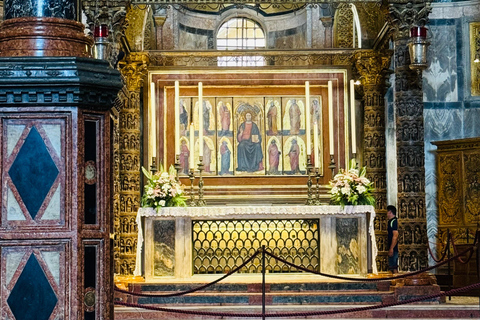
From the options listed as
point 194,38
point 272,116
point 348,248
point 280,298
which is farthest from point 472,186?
point 194,38

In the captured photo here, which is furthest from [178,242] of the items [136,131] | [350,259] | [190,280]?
[136,131]

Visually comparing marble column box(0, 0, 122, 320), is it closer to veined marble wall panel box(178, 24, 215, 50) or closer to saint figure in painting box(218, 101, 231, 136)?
saint figure in painting box(218, 101, 231, 136)

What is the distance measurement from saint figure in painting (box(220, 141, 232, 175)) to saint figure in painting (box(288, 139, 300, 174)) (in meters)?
1.33

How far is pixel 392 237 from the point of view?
17.1 m

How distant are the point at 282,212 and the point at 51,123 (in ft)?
29.7

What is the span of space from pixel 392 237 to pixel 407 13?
4.48 meters

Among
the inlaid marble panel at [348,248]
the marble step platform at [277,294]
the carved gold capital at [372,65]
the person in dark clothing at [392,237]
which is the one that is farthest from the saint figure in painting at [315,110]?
the marble step platform at [277,294]

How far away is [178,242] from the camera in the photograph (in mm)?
14664

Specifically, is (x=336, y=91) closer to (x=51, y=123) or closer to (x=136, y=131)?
(x=136, y=131)

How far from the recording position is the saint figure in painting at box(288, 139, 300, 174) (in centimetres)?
1978

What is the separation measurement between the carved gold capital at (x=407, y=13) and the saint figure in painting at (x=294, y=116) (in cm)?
521

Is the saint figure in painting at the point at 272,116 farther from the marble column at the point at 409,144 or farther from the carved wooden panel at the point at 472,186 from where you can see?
the marble column at the point at 409,144

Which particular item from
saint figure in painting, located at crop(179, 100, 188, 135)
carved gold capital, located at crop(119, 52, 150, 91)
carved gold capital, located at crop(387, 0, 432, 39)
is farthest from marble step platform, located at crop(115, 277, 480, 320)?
saint figure in painting, located at crop(179, 100, 188, 135)

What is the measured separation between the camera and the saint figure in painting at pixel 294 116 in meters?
19.8
